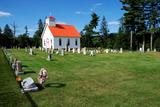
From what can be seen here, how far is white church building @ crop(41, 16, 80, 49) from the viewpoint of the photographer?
200 feet

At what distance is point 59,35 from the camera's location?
61000 mm

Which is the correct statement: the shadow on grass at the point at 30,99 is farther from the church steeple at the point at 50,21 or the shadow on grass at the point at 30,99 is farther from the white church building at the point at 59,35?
the church steeple at the point at 50,21

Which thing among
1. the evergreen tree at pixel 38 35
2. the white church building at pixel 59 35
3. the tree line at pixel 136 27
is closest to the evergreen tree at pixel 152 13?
the tree line at pixel 136 27

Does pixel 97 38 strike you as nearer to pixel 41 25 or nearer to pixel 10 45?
pixel 10 45

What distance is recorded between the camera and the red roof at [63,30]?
200 ft

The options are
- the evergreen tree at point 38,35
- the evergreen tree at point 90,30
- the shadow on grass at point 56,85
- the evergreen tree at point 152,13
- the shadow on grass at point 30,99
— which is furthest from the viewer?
the evergreen tree at point 38,35

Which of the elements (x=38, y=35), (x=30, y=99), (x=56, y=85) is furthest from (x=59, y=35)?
(x=30, y=99)

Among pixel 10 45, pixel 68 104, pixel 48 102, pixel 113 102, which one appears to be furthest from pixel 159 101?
pixel 10 45

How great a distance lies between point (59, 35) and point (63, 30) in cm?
267

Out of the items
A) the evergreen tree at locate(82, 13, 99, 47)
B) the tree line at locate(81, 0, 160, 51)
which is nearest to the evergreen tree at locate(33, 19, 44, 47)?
the evergreen tree at locate(82, 13, 99, 47)

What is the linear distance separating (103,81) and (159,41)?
40468 mm

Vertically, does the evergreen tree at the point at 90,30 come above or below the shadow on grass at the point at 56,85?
above

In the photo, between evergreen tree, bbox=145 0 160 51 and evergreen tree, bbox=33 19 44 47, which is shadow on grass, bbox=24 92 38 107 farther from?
evergreen tree, bbox=33 19 44 47

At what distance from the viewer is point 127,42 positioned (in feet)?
196
